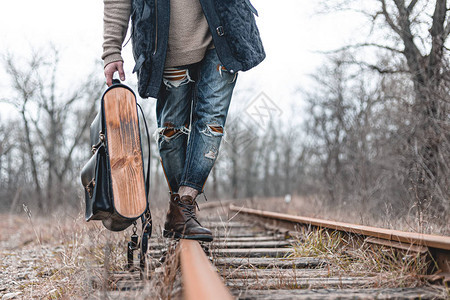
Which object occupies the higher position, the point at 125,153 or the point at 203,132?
the point at 203,132

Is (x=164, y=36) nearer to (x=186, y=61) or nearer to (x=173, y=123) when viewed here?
(x=186, y=61)

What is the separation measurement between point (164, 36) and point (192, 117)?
56 centimetres

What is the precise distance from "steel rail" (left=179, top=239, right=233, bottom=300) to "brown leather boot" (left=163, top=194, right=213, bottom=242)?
39 centimetres

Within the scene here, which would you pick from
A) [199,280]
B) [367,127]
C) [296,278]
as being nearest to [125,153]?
[199,280]

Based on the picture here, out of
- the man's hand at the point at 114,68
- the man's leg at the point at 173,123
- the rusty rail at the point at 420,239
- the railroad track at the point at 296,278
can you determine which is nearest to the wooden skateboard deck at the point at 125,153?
the railroad track at the point at 296,278

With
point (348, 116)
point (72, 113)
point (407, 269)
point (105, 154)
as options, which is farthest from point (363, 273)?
point (72, 113)

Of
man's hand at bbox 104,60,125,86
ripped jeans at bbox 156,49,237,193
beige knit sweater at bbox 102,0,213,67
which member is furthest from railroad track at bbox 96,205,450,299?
beige knit sweater at bbox 102,0,213,67

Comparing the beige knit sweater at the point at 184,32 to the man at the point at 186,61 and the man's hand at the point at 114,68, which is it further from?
the man's hand at the point at 114,68

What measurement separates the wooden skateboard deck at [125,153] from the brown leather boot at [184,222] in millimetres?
386

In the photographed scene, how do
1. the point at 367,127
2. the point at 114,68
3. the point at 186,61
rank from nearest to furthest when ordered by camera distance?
the point at 114,68
the point at 186,61
the point at 367,127

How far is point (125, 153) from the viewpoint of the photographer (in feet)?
6.08

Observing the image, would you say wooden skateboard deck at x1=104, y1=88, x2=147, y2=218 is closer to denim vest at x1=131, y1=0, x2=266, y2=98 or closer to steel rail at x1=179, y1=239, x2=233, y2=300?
steel rail at x1=179, y1=239, x2=233, y2=300

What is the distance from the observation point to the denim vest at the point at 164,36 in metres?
2.39

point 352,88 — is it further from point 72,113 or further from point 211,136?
point 72,113
